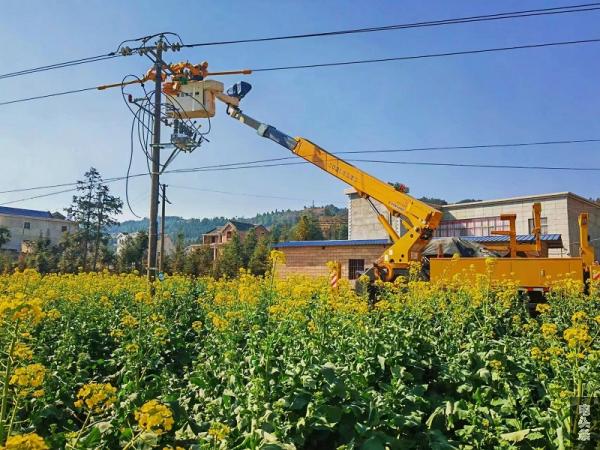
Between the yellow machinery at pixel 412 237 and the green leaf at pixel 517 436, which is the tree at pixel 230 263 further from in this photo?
the green leaf at pixel 517 436

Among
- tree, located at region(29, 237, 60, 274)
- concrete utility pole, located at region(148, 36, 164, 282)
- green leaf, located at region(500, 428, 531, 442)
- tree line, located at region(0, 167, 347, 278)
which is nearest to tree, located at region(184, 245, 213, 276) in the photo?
tree line, located at region(0, 167, 347, 278)

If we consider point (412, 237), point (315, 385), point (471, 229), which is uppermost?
point (471, 229)

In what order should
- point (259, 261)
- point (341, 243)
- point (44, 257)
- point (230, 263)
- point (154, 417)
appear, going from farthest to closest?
point (44, 257) < point (259, 261) < point (230, 263) < point (341, 243) < point (154, 417)

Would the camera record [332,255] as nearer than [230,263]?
Yes

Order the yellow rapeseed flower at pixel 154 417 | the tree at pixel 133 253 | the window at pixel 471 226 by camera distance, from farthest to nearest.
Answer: the tree at pixel 133 253, the window at pixel 471 226, the yellow rapeseed flower at pixel 154 417

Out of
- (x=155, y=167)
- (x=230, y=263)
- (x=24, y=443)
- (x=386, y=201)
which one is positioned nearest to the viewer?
(x=24, y=443)

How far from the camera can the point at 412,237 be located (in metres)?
10.3

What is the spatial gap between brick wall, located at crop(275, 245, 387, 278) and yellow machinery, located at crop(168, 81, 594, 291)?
30.7 feet

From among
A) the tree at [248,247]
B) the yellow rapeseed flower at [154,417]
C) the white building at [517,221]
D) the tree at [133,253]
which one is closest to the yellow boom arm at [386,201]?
the yellow rapeseed flower at [154,417]

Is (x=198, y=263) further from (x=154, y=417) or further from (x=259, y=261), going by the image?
(x=154, y=417)

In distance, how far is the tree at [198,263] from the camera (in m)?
32.8

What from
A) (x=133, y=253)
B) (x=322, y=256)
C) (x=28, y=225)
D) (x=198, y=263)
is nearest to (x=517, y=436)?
(x=322, y=256)

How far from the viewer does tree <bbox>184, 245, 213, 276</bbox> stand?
32.8 metres

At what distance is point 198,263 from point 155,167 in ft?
81.7
